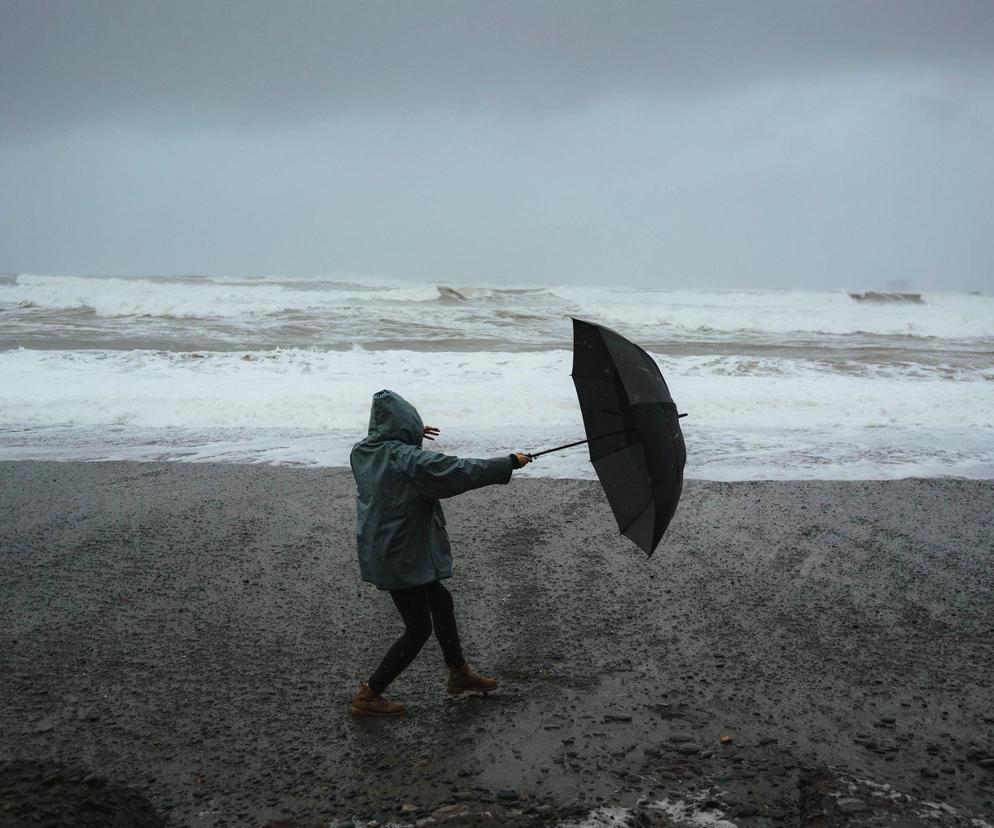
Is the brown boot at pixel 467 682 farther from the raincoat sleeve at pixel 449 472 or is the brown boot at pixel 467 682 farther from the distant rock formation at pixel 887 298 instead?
the distant rock formation at pixel 887 298

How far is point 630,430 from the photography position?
3658 millimetres

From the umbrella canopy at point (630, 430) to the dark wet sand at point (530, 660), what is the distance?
3.05 ft

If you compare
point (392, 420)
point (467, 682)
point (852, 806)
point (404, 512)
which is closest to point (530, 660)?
point (467, 682)

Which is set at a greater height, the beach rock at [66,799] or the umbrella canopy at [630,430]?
the umbrella canopy at [630,430]

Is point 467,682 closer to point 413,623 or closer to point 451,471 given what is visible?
point 413,623

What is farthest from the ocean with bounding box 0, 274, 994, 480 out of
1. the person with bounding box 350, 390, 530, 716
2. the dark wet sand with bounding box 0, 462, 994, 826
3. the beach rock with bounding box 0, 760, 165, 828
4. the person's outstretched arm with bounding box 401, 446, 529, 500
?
the beach rock with bounding box 0, 760, 165, 828

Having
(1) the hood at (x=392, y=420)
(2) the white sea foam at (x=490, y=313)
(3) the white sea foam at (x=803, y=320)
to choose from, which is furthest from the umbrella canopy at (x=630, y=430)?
(3) the white sea foam at (x=803, y=320)

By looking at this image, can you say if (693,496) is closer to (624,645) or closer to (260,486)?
(624,645)

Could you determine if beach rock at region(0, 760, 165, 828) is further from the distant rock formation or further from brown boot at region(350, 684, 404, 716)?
the distant rock formation

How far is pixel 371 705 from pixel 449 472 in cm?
115

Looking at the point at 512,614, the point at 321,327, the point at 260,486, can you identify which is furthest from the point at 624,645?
the point at 321,327

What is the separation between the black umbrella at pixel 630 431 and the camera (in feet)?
11.5

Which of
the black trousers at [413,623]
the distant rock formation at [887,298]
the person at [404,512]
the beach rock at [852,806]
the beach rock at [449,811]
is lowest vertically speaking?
the beach rock at [449,811]

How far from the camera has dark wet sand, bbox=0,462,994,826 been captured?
3.18m
